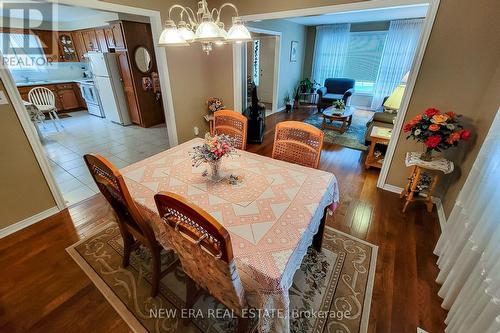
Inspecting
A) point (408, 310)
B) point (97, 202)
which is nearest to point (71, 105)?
point (97, 202)

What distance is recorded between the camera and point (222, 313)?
1.46 m

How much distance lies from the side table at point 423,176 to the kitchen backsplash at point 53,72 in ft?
27.6

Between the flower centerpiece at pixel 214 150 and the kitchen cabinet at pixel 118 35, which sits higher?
the kitchen cabinet at pixel 118 35

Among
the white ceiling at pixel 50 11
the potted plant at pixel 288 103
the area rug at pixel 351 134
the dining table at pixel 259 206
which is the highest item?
the white ceiling at pixel 50 11

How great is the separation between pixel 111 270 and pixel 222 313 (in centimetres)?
96

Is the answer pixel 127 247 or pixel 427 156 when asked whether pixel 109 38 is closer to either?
pixel 127 247

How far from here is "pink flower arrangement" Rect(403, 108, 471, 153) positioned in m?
1.97

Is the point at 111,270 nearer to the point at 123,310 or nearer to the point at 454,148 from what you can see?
the point at 123,310

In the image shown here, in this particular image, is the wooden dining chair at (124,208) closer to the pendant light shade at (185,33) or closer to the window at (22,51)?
the pendant light shade at (185,33)

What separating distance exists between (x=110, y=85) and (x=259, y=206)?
16.5 ft

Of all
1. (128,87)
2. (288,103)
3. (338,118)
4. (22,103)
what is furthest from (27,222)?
(288,103)

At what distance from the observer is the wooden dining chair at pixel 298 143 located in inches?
69.7

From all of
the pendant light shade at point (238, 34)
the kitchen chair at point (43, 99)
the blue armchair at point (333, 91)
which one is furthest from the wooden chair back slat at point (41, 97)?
the blue armchair at point (333, 91)

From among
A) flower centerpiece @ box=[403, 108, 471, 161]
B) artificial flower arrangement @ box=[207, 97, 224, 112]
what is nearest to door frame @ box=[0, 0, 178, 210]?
artificial flower arrangement @ box=[207, 97, 224, 112]
